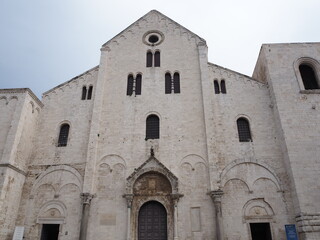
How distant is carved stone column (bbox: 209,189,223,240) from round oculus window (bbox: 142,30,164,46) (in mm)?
12085

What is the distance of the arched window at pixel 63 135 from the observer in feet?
55.6

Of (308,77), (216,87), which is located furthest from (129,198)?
(308,77)

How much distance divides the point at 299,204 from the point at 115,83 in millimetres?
13656

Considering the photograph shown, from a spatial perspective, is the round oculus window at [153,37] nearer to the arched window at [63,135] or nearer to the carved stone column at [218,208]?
the arched window at [63,135]

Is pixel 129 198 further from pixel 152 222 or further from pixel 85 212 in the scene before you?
pixel 85 212

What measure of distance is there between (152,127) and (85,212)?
648 centimetres

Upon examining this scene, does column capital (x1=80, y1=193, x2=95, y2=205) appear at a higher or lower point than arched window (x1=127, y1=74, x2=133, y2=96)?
lower

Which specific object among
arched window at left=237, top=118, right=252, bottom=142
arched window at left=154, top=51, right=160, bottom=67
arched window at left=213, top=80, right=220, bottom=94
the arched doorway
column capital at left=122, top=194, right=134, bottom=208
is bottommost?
the arched doorway

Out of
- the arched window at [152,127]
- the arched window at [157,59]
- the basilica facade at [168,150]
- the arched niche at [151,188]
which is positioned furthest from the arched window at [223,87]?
the arched niche at [151,188]

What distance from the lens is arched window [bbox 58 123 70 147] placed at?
16953 mm

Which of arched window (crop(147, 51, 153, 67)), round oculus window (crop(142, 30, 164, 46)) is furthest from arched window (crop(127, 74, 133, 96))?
round oculus window (crop(142, 30, 164, 46))

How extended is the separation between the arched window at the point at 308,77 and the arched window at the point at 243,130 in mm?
5121

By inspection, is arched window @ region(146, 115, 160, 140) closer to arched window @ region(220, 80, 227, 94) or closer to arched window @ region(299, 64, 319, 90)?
arched window @ region(220, 80, 227, 94)

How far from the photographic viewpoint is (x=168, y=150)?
51.7 feet
